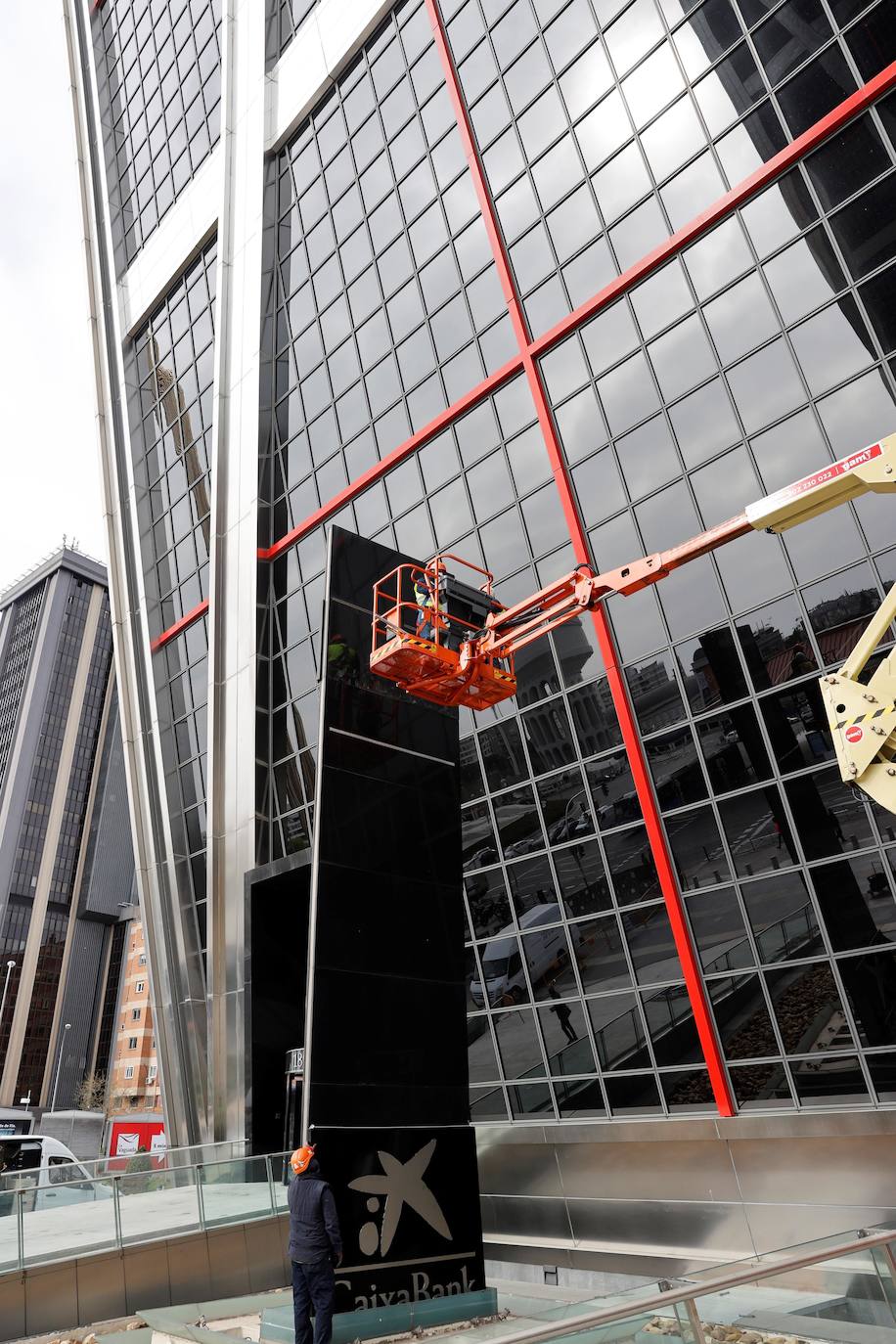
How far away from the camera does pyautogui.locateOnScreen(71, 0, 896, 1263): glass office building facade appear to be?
14969 mm

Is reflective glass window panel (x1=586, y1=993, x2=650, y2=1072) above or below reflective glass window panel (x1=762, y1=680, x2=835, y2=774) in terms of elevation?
below

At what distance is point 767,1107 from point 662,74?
65.5 ft

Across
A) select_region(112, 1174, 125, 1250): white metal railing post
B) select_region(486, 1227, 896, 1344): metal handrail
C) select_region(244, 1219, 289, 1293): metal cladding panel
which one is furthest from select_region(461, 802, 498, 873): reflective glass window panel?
select_region(486, 1227, 896, 1344): metal handrail

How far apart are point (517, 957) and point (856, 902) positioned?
7263 mm

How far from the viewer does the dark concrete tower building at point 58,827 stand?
102 metres

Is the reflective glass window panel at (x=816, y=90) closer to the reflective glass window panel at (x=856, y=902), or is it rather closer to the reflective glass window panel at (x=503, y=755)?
the reflective glass window panel at (x=503, y=755)

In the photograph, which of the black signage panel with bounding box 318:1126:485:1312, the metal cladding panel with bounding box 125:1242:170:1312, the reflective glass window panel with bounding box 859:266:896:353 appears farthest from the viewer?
the reflective glass window panel with bounding box 859:266:896:353

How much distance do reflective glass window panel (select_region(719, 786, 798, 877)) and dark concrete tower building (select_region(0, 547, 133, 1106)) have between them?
9948 centimetres

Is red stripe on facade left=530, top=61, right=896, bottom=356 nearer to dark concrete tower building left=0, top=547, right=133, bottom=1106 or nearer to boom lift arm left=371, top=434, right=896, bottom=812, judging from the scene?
boom lift arm left=371, top=434, right=896, bottom=812

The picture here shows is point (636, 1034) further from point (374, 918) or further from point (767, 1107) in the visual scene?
point (374, 918)

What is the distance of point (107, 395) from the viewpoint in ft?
109

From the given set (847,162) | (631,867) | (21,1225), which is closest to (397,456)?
(847,162)

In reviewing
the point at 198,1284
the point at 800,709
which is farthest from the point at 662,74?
the point at 198,1284

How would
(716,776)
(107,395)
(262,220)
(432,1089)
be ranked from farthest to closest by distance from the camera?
(107,395) → (262,220) → (716,776) → (432,1089)
